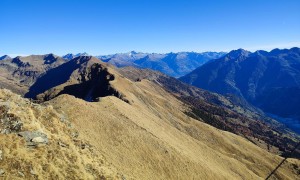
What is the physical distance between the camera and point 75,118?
272ft

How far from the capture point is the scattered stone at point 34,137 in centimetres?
4760

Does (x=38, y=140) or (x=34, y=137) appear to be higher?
(x=34, y=137)

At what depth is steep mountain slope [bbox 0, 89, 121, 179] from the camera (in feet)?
140

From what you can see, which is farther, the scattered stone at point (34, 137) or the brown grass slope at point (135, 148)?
the brown grass slope at point (135, 148)

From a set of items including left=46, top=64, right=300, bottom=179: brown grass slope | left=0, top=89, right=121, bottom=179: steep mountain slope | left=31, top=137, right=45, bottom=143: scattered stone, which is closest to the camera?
left=0, top=89, right=121, bottom=179: steep mountain slope

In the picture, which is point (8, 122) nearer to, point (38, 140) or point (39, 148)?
point (38, 140)

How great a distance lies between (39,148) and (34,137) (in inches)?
80.9

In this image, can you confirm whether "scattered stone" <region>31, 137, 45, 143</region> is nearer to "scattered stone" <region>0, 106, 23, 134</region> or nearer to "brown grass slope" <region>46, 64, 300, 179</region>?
"scattered stone" <region>0, 106, 23, 134</region>

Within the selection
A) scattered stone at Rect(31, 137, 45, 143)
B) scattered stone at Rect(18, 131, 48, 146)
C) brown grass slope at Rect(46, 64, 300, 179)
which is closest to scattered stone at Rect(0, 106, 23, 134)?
scattered stone at Rect(18, 131, 48, 146)

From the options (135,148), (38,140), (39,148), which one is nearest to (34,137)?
(38,140)

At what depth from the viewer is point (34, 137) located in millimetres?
48500

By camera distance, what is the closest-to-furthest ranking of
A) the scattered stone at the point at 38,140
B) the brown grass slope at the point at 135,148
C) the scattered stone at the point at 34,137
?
the scattered stone at the point at 34,137, the scattered stone at the point at 38,140, the brown grass slope at the point at 135,148

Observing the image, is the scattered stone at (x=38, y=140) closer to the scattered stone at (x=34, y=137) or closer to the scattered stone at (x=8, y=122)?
the scattered stone at (x=34, y=137)

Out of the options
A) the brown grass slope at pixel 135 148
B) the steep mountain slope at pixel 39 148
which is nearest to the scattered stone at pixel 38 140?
the steep mountain slope at pixel 39 148
